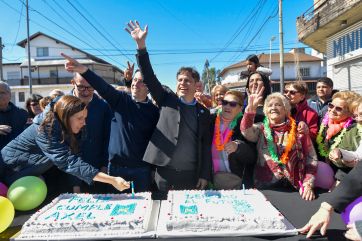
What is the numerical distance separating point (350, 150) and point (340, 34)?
1298cm

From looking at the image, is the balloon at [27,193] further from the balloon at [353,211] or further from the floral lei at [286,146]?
the balloon at [353,211]

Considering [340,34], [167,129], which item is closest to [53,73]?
[340,34]

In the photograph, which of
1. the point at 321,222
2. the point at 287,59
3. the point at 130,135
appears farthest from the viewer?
the point at 287,59

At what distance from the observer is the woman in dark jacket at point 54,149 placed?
2248mm

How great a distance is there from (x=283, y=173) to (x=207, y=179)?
0.68 meters

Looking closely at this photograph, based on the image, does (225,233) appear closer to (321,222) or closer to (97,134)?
(321,222)

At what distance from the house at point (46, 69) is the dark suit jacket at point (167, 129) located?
34099 mm

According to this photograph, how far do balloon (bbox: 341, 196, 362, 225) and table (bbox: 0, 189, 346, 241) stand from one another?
0.09m

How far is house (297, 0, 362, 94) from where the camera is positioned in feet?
37.4

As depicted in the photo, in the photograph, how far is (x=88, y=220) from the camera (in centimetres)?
185

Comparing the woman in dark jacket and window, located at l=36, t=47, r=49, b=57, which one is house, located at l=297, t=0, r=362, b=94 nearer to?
the woman in dark jacket

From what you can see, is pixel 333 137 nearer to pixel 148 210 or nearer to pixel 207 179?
pixel 207 179

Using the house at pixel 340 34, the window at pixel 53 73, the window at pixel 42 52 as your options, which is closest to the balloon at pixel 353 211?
the house at pixel 340 34

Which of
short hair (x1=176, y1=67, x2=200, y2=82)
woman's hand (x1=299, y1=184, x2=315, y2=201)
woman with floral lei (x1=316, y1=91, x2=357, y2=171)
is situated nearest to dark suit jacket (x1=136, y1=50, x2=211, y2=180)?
short hair (x1=176, y1=67, x2=200, y2=82)
